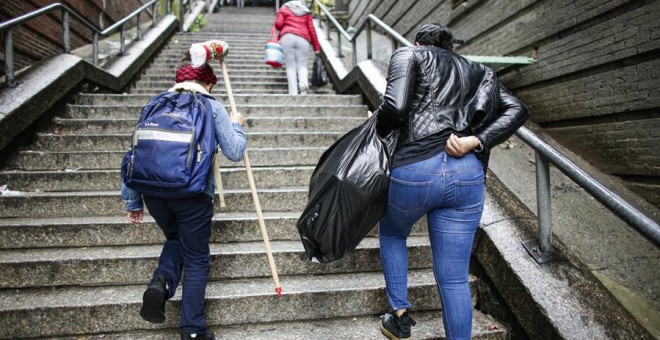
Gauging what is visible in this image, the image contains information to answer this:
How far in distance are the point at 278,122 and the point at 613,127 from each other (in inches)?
132

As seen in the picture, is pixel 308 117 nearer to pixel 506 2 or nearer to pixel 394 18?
pixel 506 2

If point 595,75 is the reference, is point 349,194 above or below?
below

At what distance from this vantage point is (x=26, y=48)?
Result: 18.6ft

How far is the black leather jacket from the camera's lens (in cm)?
178

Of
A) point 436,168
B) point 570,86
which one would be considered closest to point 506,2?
point 570,86

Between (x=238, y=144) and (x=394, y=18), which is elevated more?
(x=394, y=18)

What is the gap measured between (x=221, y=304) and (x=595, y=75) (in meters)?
3.74

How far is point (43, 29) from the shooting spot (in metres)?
6.17

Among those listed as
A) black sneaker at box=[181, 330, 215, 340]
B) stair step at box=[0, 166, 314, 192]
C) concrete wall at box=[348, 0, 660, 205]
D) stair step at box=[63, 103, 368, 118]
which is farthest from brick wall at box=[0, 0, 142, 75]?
concrete wall at box=[348, 0, 660, 205]

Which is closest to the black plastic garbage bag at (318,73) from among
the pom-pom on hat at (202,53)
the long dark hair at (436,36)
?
the pom-pom on hat at (202,53)

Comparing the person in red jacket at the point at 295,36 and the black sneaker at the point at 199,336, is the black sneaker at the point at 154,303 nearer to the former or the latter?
the black sneaker at the point at 199,336

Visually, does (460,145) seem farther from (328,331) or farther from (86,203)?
(86,203)

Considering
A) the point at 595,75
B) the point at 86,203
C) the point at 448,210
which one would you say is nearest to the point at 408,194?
the point at 448,210

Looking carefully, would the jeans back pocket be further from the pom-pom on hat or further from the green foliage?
the green foliage
